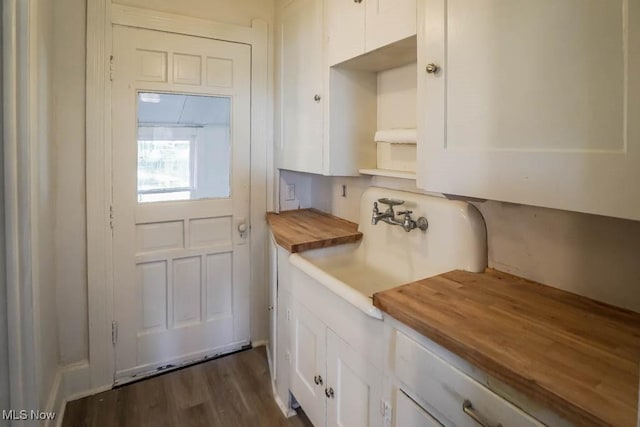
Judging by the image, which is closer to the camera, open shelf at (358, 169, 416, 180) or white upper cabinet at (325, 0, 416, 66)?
white upper cabinet at (325, 0, 416, 66)

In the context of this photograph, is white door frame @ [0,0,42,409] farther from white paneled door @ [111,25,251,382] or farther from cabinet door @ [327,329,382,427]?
cabinet door @ [327,329,382,427]

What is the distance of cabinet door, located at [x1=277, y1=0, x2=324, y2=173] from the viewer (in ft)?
6.34

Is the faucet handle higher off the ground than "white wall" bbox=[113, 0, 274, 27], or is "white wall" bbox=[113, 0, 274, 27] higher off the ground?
"white wall" bbox=[113, 0, 274, 27]

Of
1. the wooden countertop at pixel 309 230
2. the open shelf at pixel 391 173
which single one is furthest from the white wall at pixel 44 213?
the open shelf at pixel 391 173

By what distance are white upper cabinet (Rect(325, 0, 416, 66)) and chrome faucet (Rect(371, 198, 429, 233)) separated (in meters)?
0.64

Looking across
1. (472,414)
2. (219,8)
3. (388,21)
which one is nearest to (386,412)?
(472,414)

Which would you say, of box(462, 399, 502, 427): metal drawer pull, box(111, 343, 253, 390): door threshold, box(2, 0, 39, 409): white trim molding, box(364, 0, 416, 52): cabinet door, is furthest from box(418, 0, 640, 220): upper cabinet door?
box(111, 343, 253, 390): door threshold

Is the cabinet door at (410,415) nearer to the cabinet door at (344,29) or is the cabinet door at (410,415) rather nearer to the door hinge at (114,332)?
the cabinet door at (344,29)

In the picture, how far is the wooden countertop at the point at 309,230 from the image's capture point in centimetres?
176

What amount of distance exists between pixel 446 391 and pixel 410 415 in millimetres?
183

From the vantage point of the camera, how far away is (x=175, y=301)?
7.62 feet

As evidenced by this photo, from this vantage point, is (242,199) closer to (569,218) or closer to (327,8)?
(327,8)

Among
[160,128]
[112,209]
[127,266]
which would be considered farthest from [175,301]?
[160,128]
